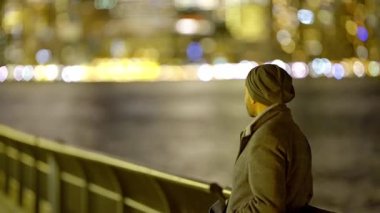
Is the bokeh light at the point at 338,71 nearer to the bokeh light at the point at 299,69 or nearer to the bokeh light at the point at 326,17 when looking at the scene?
the bokeh light at the point at 299,69

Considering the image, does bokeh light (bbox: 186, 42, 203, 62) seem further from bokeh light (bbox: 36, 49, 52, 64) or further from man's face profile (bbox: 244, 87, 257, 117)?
man's face profile (bbox: 244, 87, 257, 117)

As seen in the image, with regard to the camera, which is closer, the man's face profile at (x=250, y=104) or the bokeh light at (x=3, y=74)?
the man's face profile at (x=250, y=104)

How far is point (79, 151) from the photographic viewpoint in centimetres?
805

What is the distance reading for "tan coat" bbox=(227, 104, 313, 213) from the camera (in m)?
3.89

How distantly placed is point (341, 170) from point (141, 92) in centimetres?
7313

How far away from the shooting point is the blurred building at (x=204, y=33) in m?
102

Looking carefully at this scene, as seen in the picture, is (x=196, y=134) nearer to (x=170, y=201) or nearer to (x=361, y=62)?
(x=170, y=201)

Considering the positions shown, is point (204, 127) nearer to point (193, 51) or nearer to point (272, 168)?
point (193, 51)

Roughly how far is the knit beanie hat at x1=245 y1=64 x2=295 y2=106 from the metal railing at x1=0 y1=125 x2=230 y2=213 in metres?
1.09

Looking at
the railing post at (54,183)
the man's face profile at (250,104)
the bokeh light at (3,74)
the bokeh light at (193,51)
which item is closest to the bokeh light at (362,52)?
the bokeh light at (193,51)

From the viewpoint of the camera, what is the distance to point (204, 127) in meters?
59.0

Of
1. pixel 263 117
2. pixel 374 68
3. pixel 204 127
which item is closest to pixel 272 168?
pixel 263 117

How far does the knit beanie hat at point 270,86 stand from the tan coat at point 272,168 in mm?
40

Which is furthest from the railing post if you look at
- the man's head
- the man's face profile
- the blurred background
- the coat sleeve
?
the blurred background
